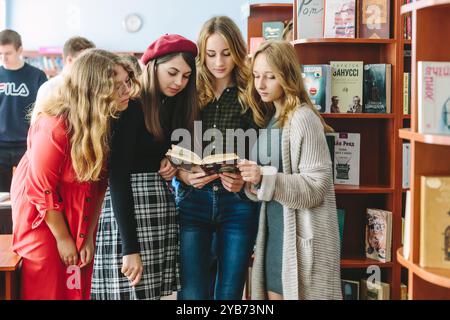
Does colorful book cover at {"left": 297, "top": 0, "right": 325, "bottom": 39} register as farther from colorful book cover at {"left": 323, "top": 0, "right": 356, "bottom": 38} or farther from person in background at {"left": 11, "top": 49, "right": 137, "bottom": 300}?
person in background at {"left": 11, "top": 49, "right": 137, "bottom": 300}

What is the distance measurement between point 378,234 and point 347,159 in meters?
0.45

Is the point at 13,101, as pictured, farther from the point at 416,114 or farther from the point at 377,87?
the point at 416,114

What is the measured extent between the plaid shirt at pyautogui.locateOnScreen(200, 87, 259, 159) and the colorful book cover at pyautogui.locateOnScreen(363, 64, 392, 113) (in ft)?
3.01

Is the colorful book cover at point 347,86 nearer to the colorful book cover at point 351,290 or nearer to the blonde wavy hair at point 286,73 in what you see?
the blonde wavy hair at point 286,73

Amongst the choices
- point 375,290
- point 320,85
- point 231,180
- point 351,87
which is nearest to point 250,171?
point 231,180

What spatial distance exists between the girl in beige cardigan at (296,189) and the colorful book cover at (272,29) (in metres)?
1.50

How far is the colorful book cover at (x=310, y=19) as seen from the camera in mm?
2869

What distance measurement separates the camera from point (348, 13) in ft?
9.27

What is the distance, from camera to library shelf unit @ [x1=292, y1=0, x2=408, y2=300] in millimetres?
2809

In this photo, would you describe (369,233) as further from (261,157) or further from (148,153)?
(148,153)

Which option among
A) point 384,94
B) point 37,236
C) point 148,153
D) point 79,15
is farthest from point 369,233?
point 79,15

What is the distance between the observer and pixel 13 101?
170 inches

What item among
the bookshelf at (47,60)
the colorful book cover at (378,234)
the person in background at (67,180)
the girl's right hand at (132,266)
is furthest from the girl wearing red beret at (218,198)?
the bookshelf at (47,60)
